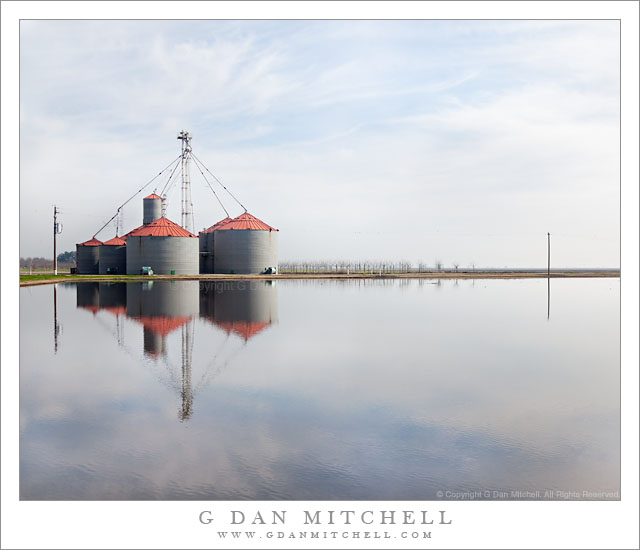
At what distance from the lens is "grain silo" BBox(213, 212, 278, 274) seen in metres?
75.1

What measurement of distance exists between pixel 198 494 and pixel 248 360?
8343 millimetres

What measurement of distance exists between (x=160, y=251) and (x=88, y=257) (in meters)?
19.3

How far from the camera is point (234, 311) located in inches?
1091

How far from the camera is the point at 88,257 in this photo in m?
82.2

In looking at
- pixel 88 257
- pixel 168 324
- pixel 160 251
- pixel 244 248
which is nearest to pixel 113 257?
pixel 88 257

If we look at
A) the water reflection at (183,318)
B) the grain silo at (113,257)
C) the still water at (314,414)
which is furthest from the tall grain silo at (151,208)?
the still water at (314,414)

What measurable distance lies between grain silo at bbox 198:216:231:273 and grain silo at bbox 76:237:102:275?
51.7ft

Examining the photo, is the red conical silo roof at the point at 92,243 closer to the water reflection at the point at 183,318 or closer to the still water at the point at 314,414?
the water reflection at the point at 183,318

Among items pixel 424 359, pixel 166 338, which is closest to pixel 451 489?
pixel 424 359

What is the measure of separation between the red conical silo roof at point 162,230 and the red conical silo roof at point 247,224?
6.51 m

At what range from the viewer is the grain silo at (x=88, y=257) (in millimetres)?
82188

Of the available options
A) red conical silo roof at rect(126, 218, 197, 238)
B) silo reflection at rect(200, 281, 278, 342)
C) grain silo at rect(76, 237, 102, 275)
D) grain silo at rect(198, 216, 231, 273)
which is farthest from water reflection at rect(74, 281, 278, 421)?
grain silo at rect(76, 237, 102, 275)

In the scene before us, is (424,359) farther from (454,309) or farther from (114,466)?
(454,309)

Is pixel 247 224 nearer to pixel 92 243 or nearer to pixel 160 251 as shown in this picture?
pixel 160 251
